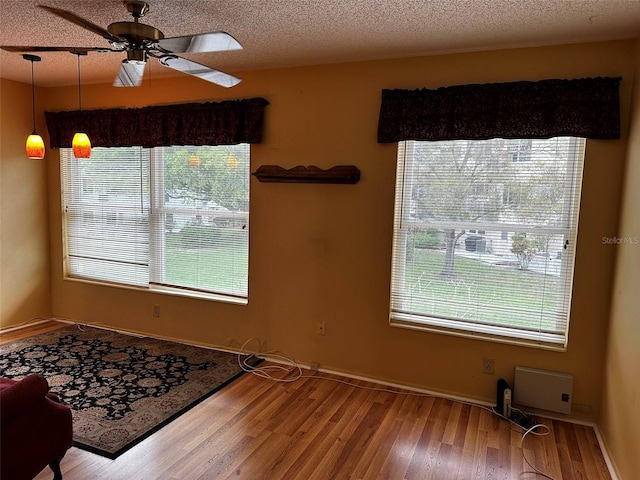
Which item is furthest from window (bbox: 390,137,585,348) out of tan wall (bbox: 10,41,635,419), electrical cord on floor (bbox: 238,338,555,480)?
electrical cord on floor (bbox: 238,338,555,480)

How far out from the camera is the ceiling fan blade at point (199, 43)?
1921mm

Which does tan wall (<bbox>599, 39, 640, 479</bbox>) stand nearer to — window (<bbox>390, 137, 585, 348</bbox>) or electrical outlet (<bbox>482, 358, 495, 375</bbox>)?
window (<bbox>390, 137, 585, 348</bbox>)

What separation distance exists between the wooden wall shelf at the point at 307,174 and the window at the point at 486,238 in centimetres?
40

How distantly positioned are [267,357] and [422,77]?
2645mm

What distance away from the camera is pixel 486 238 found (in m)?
3.06

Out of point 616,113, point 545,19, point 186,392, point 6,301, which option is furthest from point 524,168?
point 6,301

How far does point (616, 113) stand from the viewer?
2621 millimetres

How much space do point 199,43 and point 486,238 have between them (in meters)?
2.25

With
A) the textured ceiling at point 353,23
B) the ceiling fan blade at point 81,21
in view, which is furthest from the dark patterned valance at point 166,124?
the ceiling fan blade at point 81,21

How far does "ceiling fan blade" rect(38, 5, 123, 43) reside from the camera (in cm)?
166

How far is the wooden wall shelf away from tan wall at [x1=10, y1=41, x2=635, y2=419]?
0.06 m

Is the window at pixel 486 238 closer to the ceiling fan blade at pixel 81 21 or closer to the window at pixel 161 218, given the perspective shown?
the window at pixel 161 218

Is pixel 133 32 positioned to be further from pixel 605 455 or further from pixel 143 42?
pixel 605 455

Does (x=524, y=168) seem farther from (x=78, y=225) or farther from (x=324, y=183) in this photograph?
(x=78, y=225)
